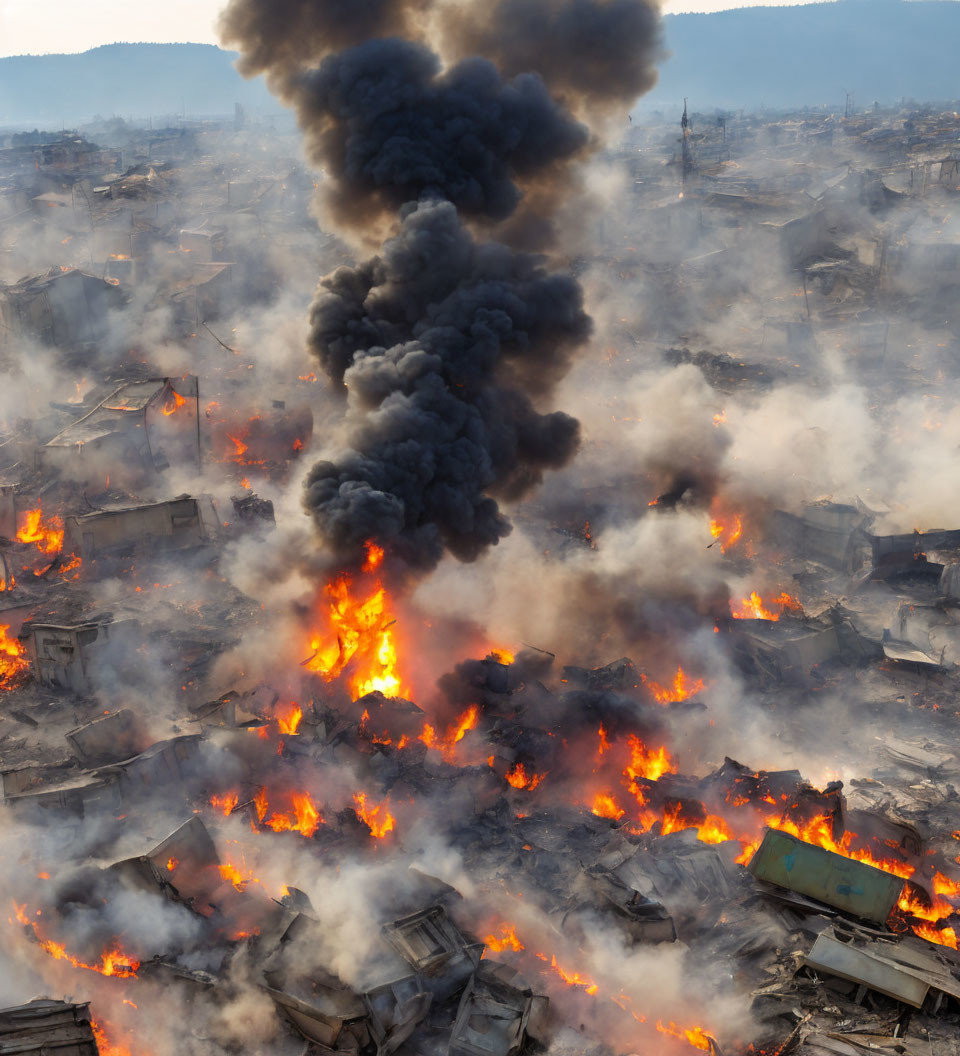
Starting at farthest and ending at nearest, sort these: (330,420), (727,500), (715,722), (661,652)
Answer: (330,420), (727,500), (661,652), (715,722)

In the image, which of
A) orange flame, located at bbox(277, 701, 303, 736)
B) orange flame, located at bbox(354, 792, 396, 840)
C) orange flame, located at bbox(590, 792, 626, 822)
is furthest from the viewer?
orange flame, located at bbox(277, 701, 303, 736)

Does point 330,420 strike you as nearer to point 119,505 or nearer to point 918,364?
point 119,505

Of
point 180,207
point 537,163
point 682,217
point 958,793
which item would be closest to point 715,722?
point 958,793

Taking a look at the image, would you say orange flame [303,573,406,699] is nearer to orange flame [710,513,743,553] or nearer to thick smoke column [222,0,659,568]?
thick smoke column [222,0,659,568]

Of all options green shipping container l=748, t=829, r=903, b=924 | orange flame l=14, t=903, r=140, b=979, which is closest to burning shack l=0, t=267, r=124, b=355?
orange flame l=14, t=903, r=140, b=979

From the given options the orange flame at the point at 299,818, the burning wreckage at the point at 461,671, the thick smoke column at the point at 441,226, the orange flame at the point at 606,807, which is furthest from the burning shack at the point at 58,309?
the orange flame at the point at 606,807

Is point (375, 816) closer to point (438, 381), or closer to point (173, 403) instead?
point (438, 381)
